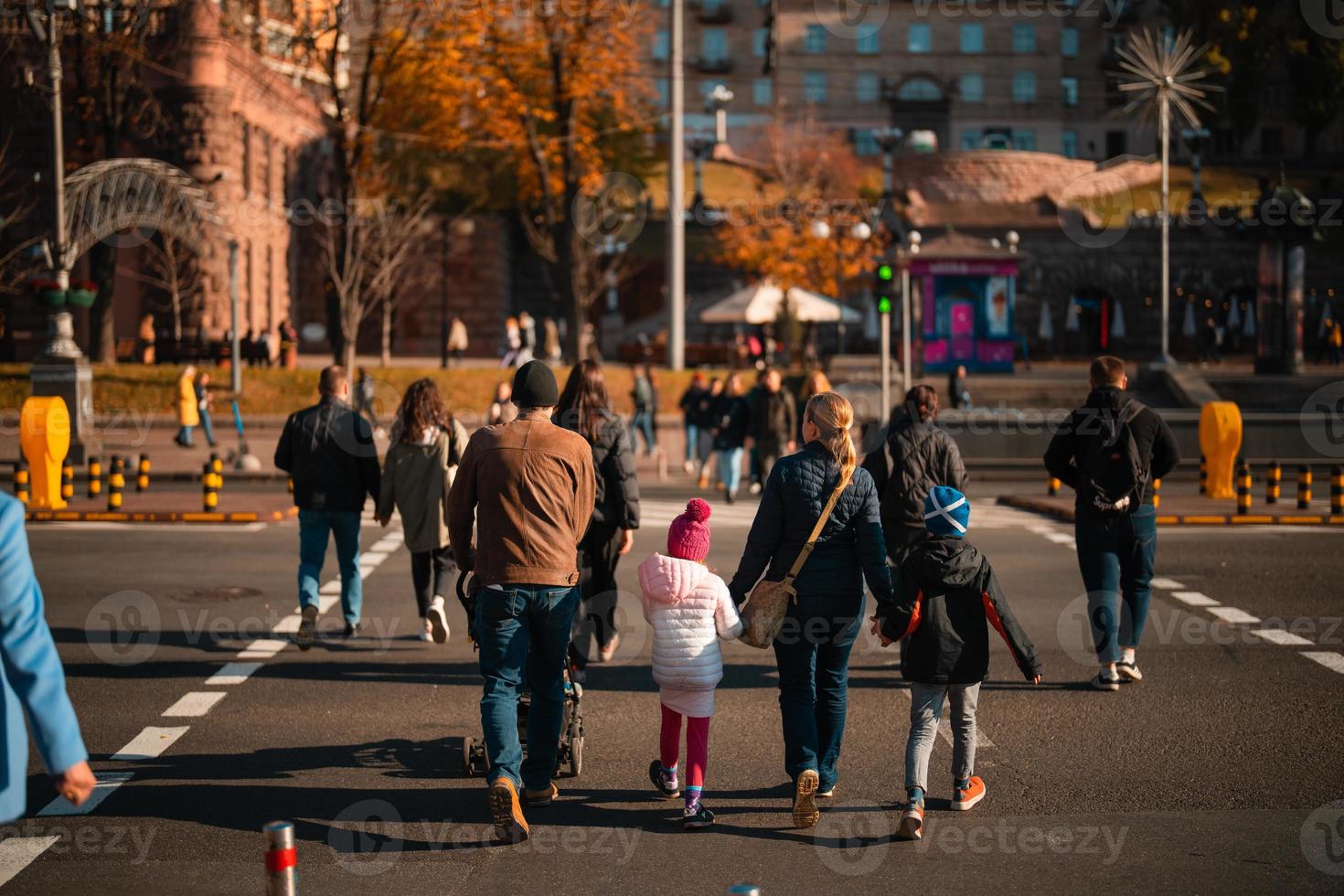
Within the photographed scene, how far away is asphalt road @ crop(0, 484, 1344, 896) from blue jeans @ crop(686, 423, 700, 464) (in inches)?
526

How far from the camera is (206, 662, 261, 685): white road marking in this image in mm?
10516

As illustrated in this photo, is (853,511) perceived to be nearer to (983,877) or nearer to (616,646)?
(983,877)

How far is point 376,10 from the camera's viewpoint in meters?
35.6

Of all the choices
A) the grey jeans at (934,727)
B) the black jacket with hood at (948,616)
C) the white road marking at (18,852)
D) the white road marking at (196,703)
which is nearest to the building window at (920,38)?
the white road marking at (196,703)

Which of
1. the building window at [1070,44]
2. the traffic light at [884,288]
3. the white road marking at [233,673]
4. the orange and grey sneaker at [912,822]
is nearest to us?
the orange and grey sneaker at [912,822]

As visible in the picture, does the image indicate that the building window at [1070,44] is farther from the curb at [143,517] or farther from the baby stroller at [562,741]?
the baby stroller at [562,741]

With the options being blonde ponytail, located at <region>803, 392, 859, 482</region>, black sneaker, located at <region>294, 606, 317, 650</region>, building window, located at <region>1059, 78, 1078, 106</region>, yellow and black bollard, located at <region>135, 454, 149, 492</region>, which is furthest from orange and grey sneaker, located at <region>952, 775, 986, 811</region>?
building window, located at <region>1059, 78, 1078, 106</region>

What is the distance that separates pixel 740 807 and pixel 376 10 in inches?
1215

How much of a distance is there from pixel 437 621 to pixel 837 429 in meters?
4.13

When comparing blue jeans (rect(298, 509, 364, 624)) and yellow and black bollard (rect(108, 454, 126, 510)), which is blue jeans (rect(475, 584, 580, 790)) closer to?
blue jeans (rect(298, 509, 364, 624))

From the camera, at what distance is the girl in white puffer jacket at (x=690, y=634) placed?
287 inches

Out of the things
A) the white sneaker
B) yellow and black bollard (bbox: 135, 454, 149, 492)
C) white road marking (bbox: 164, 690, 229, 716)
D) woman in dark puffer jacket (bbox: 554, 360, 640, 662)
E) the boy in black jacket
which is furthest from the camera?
yellow and black bollard (bbox: 135, 454, 149, 492)

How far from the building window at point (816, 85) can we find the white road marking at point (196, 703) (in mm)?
78252

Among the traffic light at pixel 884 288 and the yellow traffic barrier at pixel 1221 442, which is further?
the traffic light at pixel 884 288
